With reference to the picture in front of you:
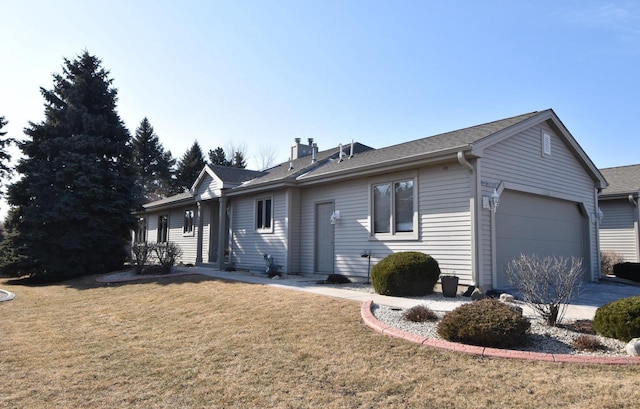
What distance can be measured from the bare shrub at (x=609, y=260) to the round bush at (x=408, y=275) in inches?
414

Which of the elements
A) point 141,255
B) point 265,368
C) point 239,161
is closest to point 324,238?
point 141,255

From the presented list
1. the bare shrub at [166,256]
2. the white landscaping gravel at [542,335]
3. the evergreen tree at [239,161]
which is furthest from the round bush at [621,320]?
the evergreen tree at [239,161]

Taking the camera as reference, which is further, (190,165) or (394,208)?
(190,165)

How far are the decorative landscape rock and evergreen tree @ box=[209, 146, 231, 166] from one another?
44172 millimetres

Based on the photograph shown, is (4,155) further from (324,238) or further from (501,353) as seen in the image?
(501,353)

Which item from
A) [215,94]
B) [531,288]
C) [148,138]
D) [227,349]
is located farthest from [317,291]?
[148,138]

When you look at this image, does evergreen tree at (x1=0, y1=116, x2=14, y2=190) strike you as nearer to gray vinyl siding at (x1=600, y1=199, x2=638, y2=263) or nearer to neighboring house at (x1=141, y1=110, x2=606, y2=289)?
neighboring house at (x1=141, y1=110, x2=606, y2=289)

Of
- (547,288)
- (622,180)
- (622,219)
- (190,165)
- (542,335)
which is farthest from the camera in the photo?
(190,165)

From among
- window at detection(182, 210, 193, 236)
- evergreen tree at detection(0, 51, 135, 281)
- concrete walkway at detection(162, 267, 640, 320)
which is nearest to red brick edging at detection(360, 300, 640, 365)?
concrete walkway at detection(162, 267, 640, 320)

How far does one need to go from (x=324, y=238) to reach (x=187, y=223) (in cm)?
1002

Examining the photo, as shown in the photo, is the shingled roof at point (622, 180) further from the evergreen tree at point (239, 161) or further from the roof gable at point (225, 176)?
the evergreen tree at point (239, 161)

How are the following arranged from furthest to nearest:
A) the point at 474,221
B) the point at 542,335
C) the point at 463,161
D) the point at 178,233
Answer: the point at 178,233 < the point at 474,221 < the point at 463,161 < the point at 542,335

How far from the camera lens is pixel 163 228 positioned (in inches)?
916

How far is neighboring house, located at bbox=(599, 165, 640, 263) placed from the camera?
15812 mm
